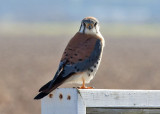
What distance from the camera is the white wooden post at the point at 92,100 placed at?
5199 mm

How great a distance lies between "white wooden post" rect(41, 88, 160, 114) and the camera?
17.1ft

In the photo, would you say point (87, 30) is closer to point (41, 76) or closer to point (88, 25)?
point (88, 25)

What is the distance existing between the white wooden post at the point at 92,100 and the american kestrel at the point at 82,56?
0.45 meters

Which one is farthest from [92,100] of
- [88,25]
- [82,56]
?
[88,25]

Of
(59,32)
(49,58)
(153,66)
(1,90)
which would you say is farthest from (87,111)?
(59,32)

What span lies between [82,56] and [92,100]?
114 centimetres

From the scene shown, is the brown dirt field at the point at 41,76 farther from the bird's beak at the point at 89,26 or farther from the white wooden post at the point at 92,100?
the white wooden post at the point at 92,100

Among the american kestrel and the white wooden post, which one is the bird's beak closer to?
the american kestrel

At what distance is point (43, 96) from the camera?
545 centimetres

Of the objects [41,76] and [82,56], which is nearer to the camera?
[82,56]

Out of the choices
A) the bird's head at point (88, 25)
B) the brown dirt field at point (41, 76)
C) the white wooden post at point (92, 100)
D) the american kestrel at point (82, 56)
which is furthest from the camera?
the brown dirt field at point (41, 76)

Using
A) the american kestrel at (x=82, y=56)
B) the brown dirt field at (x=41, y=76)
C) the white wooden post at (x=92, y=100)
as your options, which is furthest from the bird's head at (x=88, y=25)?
the brown dirt field at (x=41, y=76)

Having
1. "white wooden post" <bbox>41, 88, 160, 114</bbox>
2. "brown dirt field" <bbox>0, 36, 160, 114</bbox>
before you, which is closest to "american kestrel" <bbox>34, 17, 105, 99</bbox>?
"white wooden post" <bbox>41, 88, 160, 114</bbox>

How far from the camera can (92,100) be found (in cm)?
529
